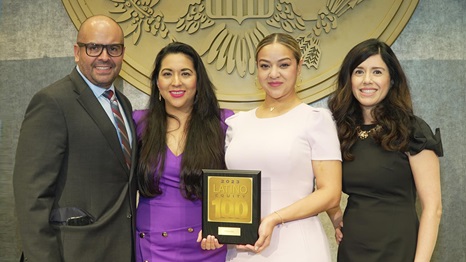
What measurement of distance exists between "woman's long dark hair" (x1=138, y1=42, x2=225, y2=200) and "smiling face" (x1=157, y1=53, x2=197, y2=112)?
0.03 m

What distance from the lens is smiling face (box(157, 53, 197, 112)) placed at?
7.50 feet

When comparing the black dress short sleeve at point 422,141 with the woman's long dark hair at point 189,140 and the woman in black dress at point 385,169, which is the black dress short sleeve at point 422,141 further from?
the woman's long dark hair at point 189,140

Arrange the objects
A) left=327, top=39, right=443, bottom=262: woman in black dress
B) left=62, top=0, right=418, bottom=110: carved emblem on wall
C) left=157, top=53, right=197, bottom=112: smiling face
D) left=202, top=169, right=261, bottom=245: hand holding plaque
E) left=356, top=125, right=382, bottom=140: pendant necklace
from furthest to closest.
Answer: left=62, top=0, right=418, bottom=110: carved emblem on wall < left=157, top=53, right=197, bottom=112: smiling face < left=356, top=125, right=382, bottom=140: pendant necklace < left=327, top=39, right=443, bottom=262: woman in black dress < left=202, top=169, right=261, bottom=245: hand holding plaque

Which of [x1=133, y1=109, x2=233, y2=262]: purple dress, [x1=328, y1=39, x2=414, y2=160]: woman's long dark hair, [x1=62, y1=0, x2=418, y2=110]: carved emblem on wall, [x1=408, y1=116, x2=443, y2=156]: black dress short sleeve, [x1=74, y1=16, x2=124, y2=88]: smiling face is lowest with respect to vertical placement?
[x1=133, y1=109, x2=233, y2=262]: purple dress

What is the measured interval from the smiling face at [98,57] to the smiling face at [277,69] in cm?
60

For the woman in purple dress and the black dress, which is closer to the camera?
the black dress

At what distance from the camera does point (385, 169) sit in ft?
6.65

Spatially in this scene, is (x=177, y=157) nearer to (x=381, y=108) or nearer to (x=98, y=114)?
(x=98, y=114)

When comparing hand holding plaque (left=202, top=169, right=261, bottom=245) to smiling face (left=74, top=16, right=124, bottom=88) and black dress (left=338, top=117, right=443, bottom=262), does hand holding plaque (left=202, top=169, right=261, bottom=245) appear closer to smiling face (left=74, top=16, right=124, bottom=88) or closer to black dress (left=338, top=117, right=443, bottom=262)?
black dress (left=338, top=117, right=443, bottom=262)

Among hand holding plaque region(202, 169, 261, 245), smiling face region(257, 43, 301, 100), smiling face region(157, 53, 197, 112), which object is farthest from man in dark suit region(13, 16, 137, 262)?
smiling face region(257, 43, 301, 100)

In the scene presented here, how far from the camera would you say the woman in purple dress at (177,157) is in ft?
7.20

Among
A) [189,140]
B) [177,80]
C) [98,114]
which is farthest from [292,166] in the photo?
[98,114]

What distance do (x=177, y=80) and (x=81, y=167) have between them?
560 mm

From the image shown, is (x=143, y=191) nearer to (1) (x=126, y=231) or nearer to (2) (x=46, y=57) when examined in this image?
(1) (x=126, y=231)
